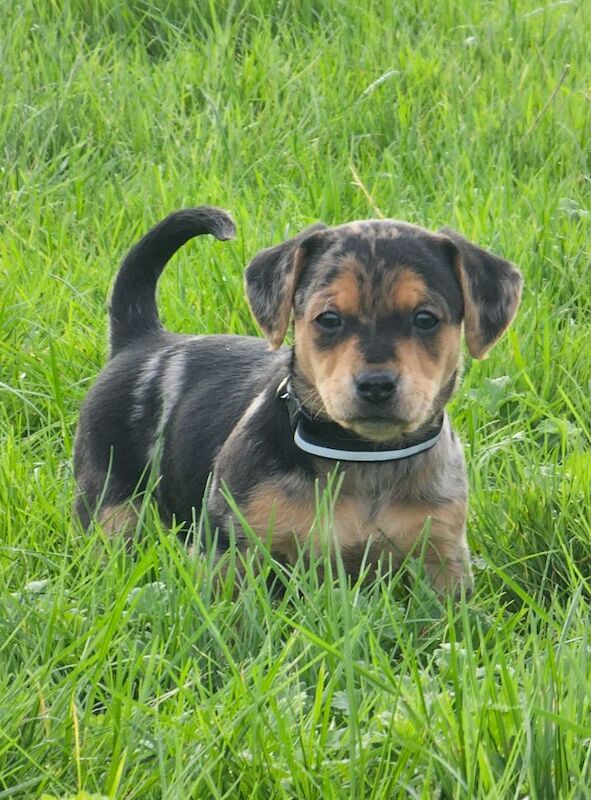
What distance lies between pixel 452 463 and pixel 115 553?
108 centimetres

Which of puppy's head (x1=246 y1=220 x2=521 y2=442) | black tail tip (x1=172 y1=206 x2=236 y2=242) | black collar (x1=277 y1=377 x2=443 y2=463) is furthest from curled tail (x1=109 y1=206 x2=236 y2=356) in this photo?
black collar (x1=277 y1=377 x2=443 y2=463)

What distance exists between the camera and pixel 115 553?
3242 mm

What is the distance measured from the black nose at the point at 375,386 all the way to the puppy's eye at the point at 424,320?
0.91ft

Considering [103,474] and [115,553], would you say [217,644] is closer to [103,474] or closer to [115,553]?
[115,553]

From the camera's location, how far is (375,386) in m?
3.41

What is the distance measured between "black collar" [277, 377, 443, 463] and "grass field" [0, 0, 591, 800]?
365 millimetres

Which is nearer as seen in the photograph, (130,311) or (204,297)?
(130,311)

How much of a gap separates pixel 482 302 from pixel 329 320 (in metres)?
0.46

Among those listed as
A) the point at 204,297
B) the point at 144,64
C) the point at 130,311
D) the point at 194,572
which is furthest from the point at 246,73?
the point at 194,572

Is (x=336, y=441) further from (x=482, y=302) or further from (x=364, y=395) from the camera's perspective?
(x=482, y=302)

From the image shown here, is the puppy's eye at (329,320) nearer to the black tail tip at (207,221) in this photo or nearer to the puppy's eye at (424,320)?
the puppy's eye at (424,320)

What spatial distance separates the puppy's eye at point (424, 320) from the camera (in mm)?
3645

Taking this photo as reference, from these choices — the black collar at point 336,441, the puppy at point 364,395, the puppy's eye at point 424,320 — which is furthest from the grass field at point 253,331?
the puppy's eye at point 424,320

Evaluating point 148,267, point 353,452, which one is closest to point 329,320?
point 353,452
